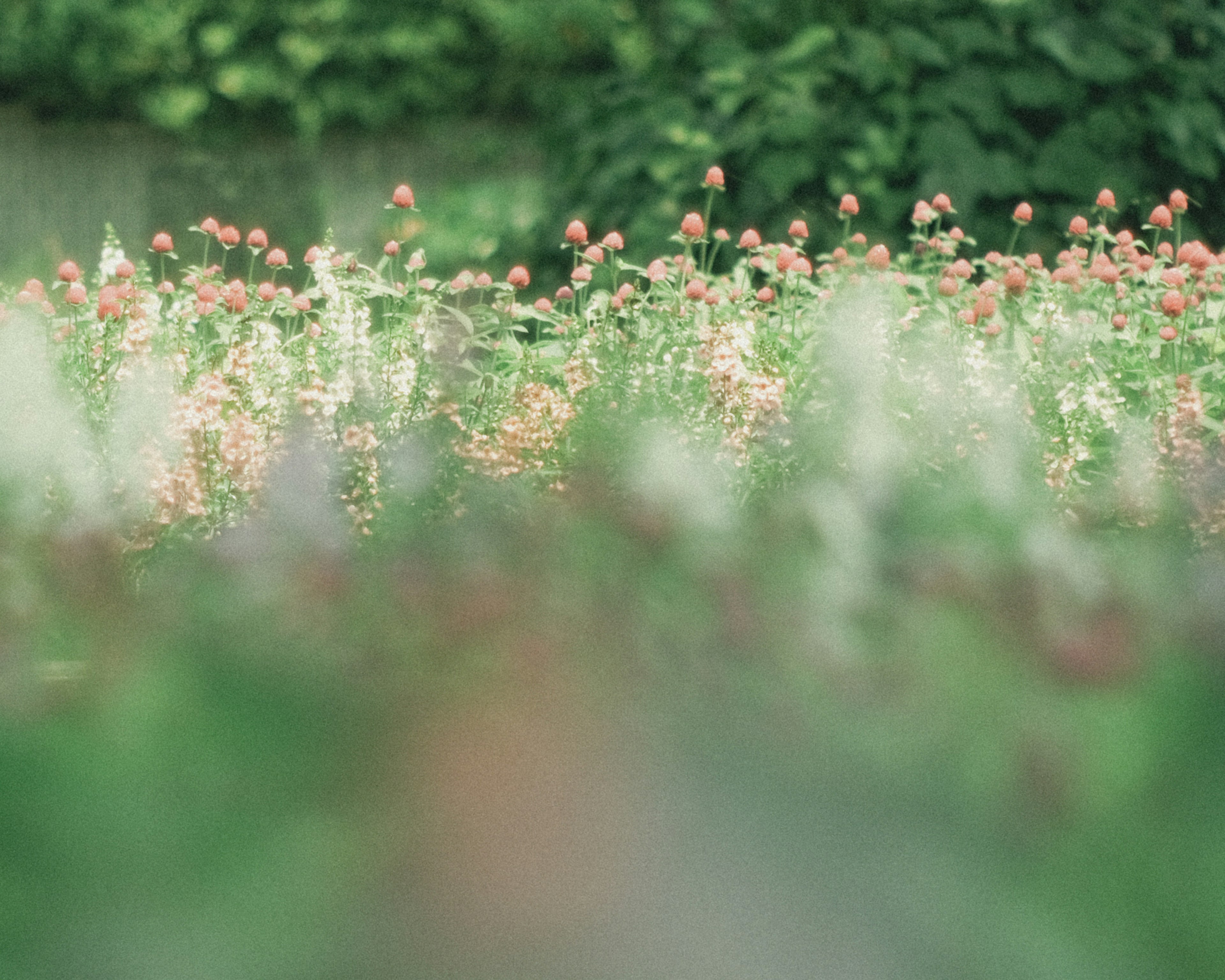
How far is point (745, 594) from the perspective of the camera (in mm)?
1212

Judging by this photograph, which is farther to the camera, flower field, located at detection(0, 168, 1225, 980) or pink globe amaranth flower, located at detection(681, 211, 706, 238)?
pink globe amaranth flower, located at detection(681, 211, 706, 238)

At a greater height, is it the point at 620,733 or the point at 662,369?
the point at 662,369

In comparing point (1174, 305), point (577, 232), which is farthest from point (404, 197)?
point (1174, 305)

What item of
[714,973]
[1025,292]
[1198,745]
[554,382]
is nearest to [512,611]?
[714,973]

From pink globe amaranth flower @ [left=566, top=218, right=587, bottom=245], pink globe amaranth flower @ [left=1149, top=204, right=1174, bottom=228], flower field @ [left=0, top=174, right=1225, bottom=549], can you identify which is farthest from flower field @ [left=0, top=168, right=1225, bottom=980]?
pink globe amaranth flower @ [left=1149, top=204, right=1174, bottom=228]

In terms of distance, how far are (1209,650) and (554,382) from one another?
2.39 m

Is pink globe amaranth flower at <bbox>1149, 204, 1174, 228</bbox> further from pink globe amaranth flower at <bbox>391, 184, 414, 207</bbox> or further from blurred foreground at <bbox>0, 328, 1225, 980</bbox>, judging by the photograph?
blurred foreground at <bbox>0, 328, 1225, 980</bbox>

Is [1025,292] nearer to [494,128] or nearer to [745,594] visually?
[745,594]

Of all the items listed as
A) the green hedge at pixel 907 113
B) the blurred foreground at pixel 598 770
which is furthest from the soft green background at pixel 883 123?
the blurred foreground at pixel 598 770

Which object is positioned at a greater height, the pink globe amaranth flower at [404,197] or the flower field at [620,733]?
the pink globe amaranth flower at [404,197]

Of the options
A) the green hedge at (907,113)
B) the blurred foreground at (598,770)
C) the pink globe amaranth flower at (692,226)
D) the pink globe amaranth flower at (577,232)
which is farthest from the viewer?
the green hedge at (907,113)

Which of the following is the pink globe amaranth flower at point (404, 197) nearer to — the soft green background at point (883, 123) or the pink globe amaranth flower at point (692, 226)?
the pink globe amaranth flower at point (692, 226)

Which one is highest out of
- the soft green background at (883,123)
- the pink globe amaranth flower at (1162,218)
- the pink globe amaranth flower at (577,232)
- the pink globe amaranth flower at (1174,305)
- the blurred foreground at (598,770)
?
the soft green background at (883,123)

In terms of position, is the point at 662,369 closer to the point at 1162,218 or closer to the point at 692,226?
the point at 692,226
